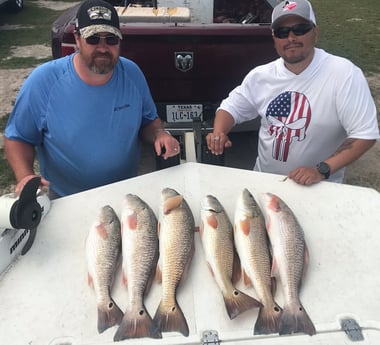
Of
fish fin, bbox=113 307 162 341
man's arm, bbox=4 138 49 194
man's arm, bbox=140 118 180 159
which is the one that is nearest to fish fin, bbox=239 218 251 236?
fish fin, bbox=113 307 162 341

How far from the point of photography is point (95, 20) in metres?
2.43

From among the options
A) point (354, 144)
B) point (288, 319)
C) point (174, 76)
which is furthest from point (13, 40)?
point (288, 319)

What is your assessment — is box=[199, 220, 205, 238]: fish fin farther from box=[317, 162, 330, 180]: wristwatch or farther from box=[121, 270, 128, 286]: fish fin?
box=[317, 162, 330, 180]: wristwatch

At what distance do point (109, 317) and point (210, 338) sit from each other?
1.30ft

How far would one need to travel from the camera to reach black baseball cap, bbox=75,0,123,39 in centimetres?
242

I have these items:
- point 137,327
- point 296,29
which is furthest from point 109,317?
point 296,29

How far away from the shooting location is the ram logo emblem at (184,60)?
382 cm

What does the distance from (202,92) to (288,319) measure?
2.89 m

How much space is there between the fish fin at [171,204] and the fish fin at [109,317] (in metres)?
0.53

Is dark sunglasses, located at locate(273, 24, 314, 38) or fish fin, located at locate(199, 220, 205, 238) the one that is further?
dark sunglasses, located at locate(273, 24, 314, 38)

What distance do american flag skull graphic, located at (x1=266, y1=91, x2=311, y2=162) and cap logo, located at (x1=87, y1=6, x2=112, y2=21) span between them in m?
1.15

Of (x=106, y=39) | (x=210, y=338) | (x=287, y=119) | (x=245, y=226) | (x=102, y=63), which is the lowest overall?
(x=210, y=338)

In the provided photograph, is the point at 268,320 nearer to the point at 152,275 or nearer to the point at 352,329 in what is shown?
the point at 352,329

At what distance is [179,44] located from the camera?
3.77 meters
